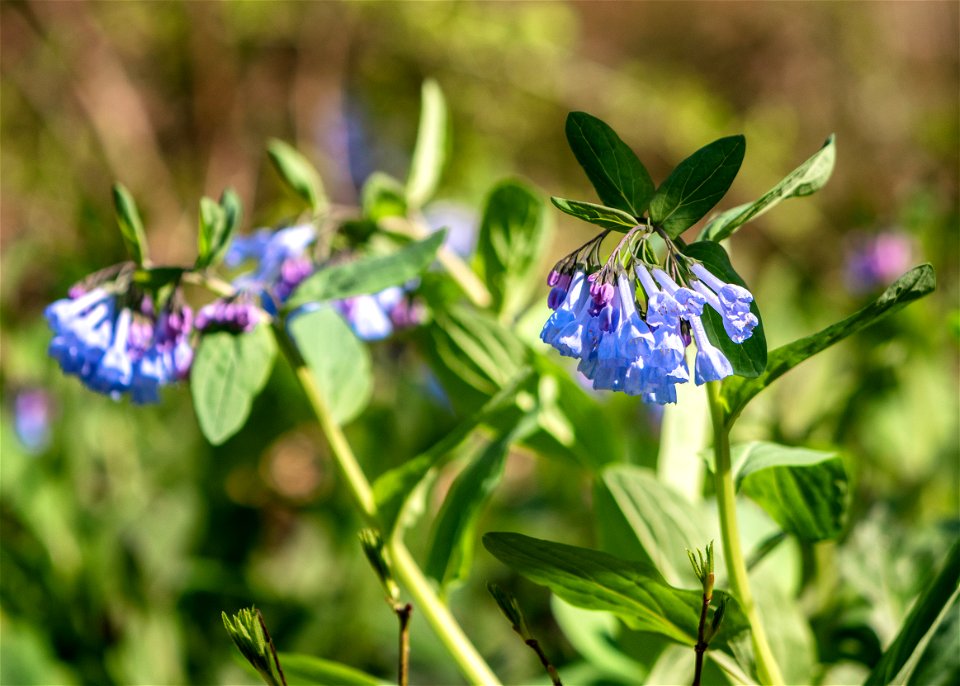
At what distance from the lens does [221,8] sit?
3178 mm

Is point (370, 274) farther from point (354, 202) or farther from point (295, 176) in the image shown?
point (354, 202)

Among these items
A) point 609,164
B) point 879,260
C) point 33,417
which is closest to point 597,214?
point 609,164

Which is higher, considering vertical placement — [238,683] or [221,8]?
[221,8]

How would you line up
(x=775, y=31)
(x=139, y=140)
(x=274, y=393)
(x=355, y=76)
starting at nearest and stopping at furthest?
(x=274, y=393)
(x=139, y=140)
(x=355, y=76)
(x=775, y=31)

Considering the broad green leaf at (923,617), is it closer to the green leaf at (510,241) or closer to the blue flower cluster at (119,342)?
the green leaf at (510,241)

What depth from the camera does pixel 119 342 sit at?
2.85 feet

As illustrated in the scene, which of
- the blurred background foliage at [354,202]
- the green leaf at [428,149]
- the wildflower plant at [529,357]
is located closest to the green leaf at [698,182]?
the wildflower plant at [529,357]

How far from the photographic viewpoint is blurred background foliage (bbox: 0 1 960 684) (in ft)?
4.25

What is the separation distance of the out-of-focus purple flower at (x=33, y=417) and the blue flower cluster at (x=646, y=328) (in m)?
1.27

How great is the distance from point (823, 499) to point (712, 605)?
0.46 feet

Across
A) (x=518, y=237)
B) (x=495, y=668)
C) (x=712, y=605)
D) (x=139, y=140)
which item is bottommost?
(x=495, y=668)

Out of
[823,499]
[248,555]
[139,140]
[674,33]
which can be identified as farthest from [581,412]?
[674,33]

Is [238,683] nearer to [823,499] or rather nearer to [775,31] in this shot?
[823,499]

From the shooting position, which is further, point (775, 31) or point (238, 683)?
point (775, 31)
